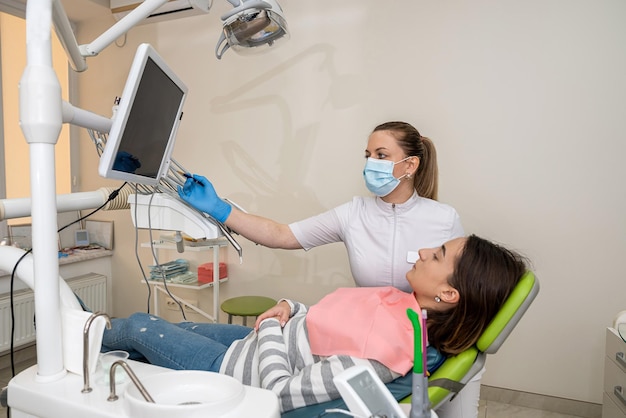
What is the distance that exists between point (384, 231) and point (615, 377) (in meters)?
1.14

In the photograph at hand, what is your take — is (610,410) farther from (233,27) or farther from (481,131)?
(233,27)

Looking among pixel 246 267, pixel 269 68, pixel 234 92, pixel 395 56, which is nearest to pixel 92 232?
pixel 246 267

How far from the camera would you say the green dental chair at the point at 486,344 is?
1109mm

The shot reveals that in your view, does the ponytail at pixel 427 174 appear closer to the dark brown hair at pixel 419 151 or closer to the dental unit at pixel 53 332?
the dark brown hair at pixel 419 151

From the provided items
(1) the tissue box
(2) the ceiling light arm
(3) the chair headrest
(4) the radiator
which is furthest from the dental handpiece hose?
(4) the radiator

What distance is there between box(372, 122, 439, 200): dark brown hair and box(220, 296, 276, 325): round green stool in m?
1.10

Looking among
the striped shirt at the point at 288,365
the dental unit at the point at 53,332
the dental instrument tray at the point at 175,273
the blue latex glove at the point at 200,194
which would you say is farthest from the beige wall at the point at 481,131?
the dental unit at the point at 53,332

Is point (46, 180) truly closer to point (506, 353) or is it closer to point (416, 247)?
point (416, 247)

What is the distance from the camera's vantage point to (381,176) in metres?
1.66

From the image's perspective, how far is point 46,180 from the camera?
0.82m

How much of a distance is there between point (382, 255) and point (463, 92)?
1.14 m

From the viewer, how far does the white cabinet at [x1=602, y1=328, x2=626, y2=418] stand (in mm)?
1720

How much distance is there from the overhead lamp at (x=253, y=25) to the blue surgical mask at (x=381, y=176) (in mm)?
564

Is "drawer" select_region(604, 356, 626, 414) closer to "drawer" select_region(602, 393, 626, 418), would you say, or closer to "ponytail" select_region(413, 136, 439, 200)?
"drawer" select_region(602, 393, 626, 418)
